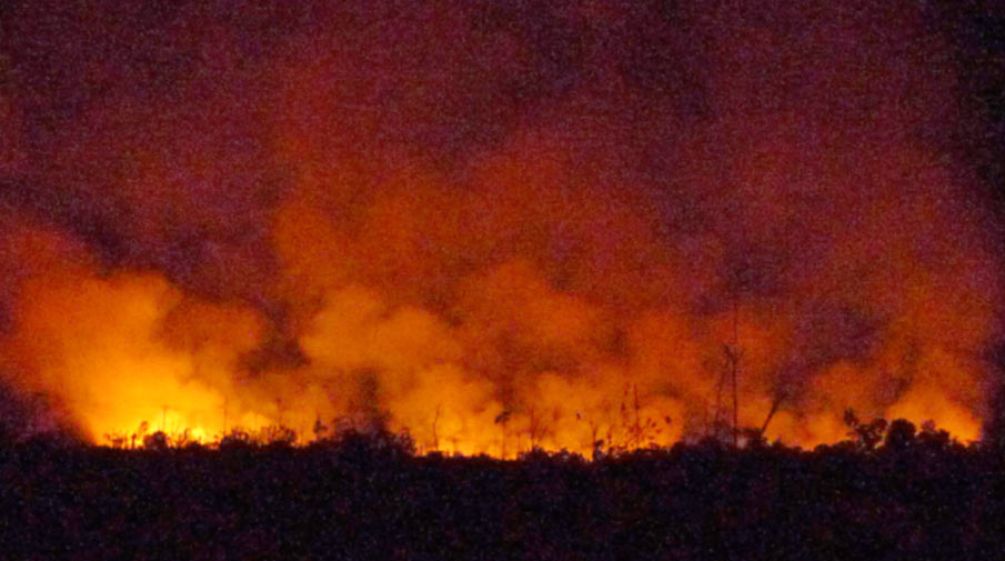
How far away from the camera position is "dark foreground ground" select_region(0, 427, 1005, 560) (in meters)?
6.63

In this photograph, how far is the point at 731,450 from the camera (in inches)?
300

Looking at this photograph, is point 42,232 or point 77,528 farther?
point 42,232

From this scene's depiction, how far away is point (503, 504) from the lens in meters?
7.04

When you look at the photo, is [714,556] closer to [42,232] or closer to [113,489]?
[113,489]

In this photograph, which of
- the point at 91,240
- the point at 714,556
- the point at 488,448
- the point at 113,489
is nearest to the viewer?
the point at 714,556

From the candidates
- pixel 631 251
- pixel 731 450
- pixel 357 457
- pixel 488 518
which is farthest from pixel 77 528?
pixel 631 251

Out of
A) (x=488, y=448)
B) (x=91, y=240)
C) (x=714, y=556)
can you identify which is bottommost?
(x=714, y=556)

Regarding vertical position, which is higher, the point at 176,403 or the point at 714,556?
the point at 176,403

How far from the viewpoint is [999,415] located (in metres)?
9.72

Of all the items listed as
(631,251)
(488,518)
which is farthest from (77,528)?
(631,251)

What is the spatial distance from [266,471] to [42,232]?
14.3ft

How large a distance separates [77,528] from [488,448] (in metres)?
3.26

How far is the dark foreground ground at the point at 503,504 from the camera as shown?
261 inches

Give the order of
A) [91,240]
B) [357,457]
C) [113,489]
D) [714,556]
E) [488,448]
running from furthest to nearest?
[91,240], [488,448], [357,457], [113,489], [714,556]
